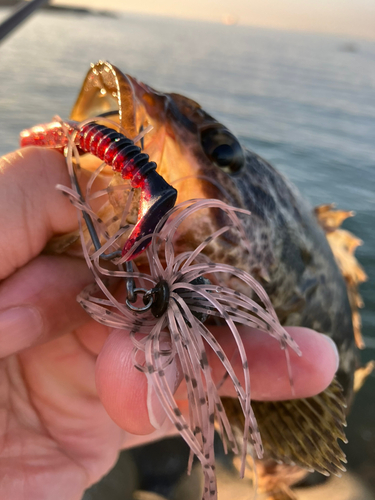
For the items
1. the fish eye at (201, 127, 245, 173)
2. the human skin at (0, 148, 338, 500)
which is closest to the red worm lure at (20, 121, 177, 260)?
the human skin at (0, 148, 338, 500)

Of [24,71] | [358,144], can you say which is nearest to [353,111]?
[358,144]

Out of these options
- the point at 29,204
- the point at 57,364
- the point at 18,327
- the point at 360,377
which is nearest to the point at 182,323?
the point at 18,327

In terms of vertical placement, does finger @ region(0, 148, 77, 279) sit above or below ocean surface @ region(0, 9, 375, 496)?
above

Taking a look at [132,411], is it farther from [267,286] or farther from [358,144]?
[358,144]

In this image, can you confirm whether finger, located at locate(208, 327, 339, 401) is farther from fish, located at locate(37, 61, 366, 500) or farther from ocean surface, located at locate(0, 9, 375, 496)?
ocean surface, located at locate(0, 9, 375, 496)

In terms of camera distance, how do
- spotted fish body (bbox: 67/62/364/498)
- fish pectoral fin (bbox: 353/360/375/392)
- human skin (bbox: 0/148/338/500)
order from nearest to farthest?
human skin (bbox: 0/148/338/500)
spotted fish body (bbox: 67/62/364/498)
fish pectoral fin (bbox: 353/360/375/392)

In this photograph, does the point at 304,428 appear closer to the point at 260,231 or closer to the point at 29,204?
the point at 260,231

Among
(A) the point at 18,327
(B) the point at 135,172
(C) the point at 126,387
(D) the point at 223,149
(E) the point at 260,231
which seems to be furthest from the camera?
(E) the point at 260,231
